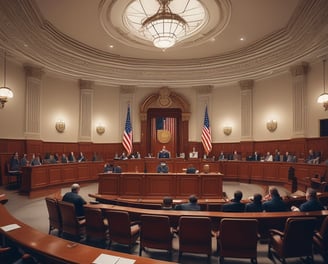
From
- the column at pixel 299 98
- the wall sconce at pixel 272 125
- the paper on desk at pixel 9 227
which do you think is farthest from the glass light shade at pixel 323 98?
the paper on desk at pixel 9 227

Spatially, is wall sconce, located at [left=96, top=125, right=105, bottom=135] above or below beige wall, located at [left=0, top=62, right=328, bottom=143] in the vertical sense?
below

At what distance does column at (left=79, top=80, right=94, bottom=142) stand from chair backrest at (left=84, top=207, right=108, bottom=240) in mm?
10266

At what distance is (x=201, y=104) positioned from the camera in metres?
15.8

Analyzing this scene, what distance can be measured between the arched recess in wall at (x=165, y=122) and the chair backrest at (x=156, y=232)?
38.3 feet

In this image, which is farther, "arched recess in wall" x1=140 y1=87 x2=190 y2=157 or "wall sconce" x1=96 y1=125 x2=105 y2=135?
"arched recess in wall" x1=140 y1=87 x2=190 y2=157

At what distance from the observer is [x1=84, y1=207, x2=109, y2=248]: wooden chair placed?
444cm

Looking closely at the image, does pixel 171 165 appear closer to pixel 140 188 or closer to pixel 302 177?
pixel 140 188

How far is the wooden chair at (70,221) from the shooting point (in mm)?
4562

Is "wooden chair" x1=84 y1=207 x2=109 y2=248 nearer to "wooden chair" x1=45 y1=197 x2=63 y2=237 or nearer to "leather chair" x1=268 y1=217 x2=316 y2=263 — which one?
"wooden chair" x1=45 y1=197 x2=63 y2=237

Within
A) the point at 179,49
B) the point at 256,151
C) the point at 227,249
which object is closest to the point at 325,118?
the point at 256,151

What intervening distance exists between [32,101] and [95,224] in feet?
30.9

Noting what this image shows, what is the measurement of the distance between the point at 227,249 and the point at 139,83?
12961 millimetres

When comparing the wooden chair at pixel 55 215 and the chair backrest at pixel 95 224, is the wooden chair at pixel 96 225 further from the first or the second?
the wooden chair at pixel 55 215

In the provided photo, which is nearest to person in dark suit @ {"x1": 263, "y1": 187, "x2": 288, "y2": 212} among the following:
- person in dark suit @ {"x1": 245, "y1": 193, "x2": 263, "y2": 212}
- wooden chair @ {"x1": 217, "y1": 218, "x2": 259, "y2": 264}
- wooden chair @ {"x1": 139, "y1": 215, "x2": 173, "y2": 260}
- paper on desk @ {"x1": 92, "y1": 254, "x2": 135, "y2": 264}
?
person in dark suit @ {"x1": 245, "y1": 193, "x2": 263, "y2": 212}
